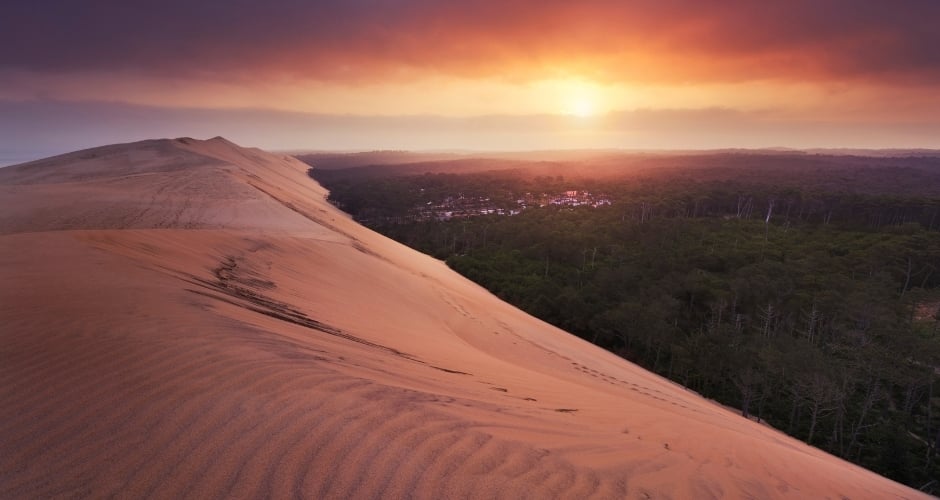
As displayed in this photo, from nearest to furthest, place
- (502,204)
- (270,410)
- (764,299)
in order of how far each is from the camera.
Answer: (270,410), (764,299), (502,204)

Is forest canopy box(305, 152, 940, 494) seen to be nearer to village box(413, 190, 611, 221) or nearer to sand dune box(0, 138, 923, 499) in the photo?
village box(413, 190, 611, 221)

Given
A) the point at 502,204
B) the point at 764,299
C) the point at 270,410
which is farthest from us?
the point at 502,204

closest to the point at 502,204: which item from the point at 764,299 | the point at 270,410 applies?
the point at 764,299

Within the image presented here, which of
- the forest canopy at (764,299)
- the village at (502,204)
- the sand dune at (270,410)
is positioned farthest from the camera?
the village at (502,204)

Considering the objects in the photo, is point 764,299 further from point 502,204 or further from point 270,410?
point 502,204

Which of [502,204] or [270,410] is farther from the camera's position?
[502,204]

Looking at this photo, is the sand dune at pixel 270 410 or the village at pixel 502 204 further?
the village at pixel 502 204

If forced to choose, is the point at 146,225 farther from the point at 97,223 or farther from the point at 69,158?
the point at 69,158

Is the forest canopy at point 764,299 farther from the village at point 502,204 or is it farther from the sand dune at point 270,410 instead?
the sand dune at point 270,410

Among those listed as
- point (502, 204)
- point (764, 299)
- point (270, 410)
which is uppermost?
point (270, 410)

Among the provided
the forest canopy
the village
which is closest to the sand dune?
the forest canopy

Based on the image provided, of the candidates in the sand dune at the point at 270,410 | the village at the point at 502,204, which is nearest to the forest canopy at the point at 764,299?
the village at the point at 502,204

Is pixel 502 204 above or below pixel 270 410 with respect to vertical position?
below

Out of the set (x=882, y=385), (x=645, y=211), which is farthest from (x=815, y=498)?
(x=645, y=211)
